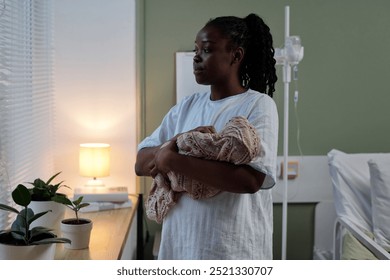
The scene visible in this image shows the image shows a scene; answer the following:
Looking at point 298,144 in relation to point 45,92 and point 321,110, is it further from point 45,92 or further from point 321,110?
point 45,92

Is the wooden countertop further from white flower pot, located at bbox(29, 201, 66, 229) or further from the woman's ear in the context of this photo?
the woman's ear

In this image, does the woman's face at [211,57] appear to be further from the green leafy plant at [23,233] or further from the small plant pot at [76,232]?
the small plant pot at [76,232]

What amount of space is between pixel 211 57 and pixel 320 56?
1.28 m

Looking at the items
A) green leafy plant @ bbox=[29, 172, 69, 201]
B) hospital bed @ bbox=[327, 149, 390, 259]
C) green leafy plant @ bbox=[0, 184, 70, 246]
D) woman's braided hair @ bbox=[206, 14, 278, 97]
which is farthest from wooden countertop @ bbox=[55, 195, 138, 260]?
hospital bed @ bbox=[327, 149, 390, 259]

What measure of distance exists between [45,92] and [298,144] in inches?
39.0

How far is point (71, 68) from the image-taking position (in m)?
2.05

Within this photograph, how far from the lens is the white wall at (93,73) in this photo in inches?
80.2

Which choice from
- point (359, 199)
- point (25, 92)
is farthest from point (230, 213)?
point (359, 199)

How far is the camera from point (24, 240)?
996 mm

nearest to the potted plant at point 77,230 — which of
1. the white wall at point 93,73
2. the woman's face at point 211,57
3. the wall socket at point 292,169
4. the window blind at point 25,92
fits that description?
the window blind at point 25,92

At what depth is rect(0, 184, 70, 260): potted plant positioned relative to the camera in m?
0.97

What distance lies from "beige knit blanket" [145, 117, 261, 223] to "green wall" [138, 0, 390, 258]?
1.16 metres
